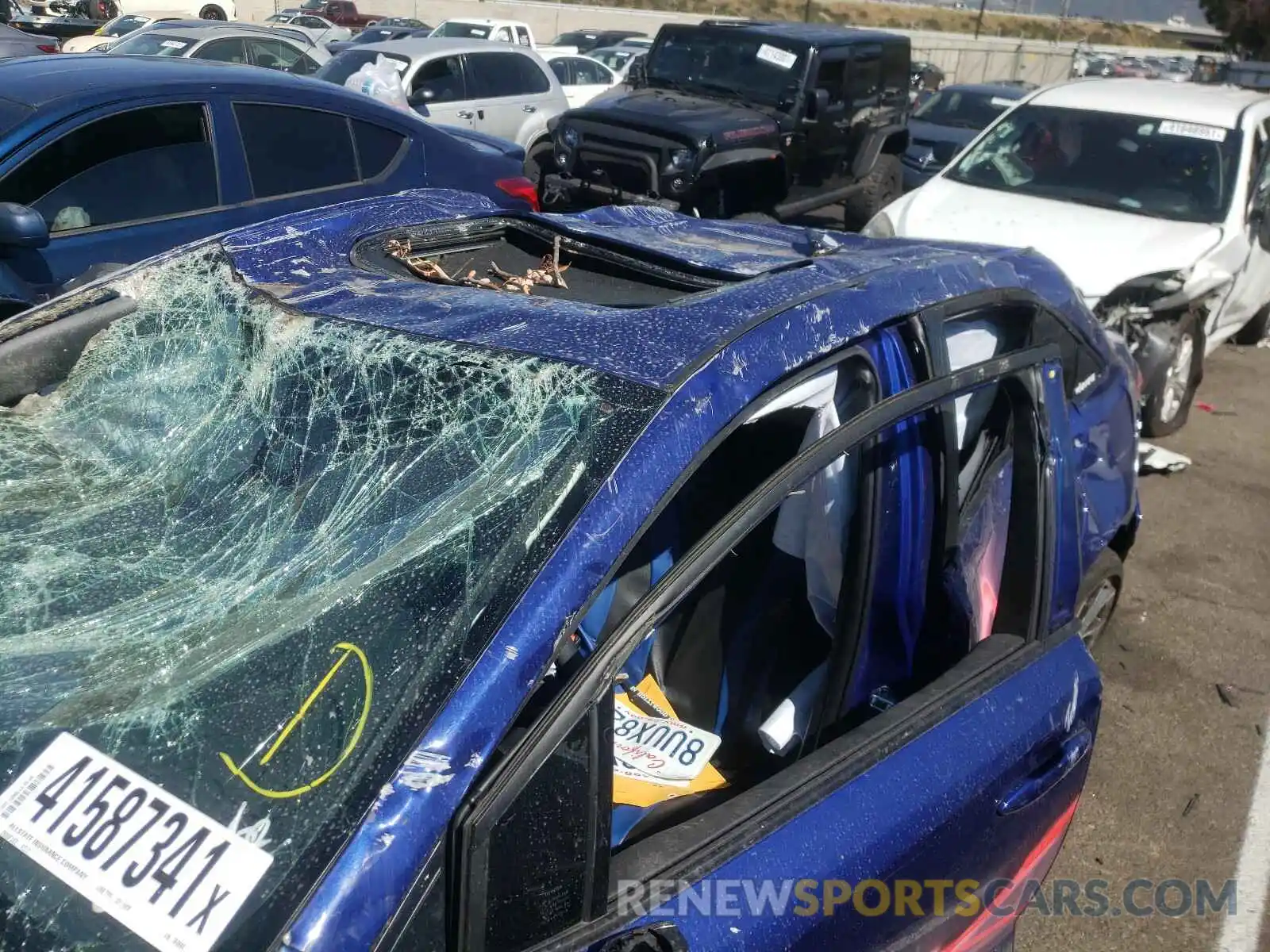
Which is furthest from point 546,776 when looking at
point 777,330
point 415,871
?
point 777,330

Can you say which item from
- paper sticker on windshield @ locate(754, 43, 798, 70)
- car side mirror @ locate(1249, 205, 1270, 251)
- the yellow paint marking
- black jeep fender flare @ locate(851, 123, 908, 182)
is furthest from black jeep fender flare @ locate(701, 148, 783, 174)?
the yellow paint marking

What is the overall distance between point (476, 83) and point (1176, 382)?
7593 millimetres

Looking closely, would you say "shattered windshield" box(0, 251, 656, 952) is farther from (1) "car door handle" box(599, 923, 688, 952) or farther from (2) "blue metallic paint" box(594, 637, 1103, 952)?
(2) "blue metallic paint" box(594, 637, 1103, 952)

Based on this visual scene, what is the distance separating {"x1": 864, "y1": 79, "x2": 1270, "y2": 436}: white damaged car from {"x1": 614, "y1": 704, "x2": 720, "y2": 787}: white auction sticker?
448 centimetres

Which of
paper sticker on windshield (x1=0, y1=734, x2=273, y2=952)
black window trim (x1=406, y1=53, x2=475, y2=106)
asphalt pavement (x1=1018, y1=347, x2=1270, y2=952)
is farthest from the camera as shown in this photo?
black window trim (x1=406, y1=53, x2=475, y2=106)

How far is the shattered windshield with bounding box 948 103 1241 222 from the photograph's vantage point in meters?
6.37

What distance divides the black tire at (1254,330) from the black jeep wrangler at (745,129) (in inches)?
134

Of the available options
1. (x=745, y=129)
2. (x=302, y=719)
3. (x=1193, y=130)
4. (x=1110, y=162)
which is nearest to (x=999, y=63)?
(x=745, y=129)

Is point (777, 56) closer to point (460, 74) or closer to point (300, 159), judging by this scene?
point (460, 74)

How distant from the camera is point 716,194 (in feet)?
29.1

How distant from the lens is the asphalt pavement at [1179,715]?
9.22 ft

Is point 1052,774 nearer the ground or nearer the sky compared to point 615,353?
nearer the ground

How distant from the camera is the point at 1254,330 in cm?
Answer: 792

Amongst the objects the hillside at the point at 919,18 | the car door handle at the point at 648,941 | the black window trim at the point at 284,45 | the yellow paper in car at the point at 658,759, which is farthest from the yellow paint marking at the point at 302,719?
the hillside at the point at 919,18
